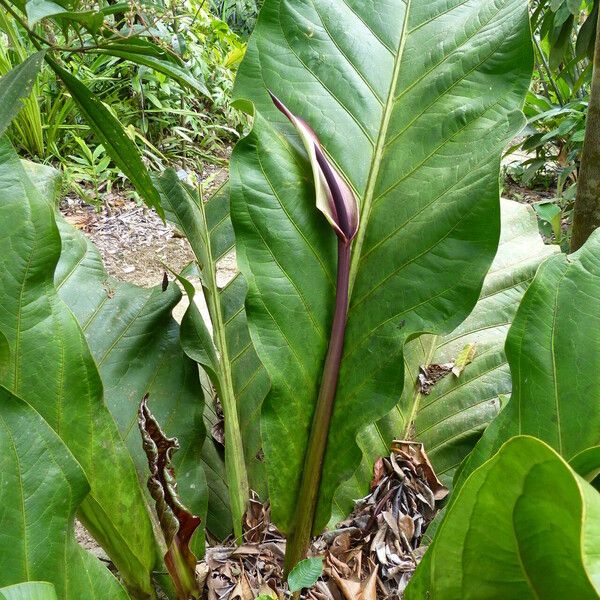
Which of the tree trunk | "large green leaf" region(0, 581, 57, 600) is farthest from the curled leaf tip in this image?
the tree trunk

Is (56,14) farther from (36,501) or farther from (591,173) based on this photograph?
(591,173)

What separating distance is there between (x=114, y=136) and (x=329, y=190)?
0.25 m

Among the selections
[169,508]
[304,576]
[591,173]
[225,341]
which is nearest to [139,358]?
[225,341]

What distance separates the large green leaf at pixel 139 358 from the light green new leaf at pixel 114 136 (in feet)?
0.47

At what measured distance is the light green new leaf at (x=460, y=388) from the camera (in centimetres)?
82

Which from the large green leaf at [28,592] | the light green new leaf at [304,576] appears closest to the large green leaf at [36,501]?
the large green leaf at [28,592]

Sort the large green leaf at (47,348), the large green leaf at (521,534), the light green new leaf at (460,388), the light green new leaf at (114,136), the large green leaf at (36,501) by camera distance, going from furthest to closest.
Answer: the light green new leaf at (460,388)
the light green new leaf at (114,136)
the large green leaf at (47,348)
the large green leaf at (36,501)
the large green leaf at (521,534)

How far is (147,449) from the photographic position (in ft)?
1.96

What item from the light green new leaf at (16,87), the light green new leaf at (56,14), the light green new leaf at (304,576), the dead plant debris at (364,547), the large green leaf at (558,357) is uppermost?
the light green new leaf at (56,14)

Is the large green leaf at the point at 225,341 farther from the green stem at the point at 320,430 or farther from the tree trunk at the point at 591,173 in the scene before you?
the tree trunk at the point at 591,173

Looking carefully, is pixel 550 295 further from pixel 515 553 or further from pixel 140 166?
pixel 140 166

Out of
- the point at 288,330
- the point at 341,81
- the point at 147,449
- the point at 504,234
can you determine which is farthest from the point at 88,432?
the point at 504,234

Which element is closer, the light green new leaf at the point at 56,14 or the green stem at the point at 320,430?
the light green new leaf at the point at 56,14

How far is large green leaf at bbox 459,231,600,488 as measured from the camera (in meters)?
0.55
